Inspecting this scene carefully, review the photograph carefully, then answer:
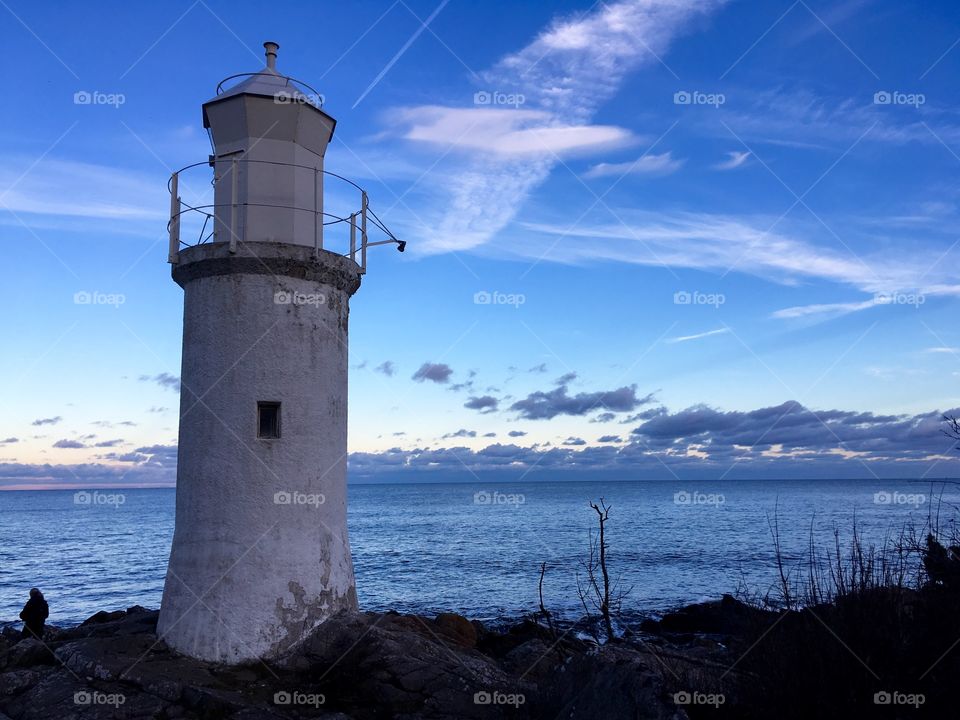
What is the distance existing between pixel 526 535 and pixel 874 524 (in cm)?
2633

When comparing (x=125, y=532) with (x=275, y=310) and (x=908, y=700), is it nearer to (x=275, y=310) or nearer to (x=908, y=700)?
(x=275, y=310)

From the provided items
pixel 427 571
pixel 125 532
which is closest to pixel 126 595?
pixel 427 571

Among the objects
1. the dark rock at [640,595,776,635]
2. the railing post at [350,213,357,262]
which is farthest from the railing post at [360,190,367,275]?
the dark rock at [640,595,776,635]

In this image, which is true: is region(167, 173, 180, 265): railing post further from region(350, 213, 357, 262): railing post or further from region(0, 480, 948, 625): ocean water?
region(0, 480, 948, 625): ocean water

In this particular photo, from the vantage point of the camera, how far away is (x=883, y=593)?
6641 mm
